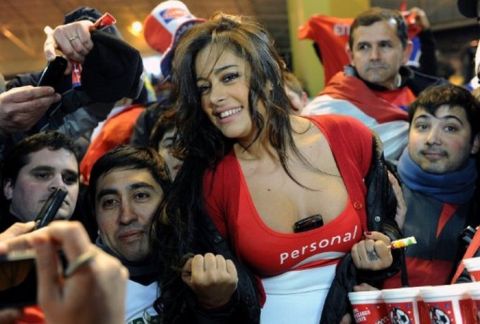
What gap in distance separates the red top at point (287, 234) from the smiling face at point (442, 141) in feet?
1.55

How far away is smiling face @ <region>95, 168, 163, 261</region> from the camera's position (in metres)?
1.95

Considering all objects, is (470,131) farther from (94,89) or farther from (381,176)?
(94,89)

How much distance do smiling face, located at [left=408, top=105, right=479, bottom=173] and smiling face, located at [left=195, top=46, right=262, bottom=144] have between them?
2.32 feet

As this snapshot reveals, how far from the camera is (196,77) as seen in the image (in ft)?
5.78

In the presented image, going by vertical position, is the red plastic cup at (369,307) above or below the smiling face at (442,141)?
below

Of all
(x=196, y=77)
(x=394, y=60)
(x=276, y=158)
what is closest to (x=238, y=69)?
(x=196, y=77)

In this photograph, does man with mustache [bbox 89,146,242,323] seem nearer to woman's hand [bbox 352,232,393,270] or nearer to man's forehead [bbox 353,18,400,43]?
woman's hand [bbox 352,232,393,270]

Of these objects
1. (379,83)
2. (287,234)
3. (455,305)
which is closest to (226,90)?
(287,234)

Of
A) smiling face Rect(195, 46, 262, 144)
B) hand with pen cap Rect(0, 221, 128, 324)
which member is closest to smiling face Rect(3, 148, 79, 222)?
smiling face Rect(195, 46, 262, 144)

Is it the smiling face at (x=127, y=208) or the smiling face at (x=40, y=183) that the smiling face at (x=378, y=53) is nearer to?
the smiling face at (x=127, y=208)

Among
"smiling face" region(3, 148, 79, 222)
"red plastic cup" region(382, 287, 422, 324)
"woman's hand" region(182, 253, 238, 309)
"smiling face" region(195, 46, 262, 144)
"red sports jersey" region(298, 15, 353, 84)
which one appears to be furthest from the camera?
"red sports jersey" region(298, 15, 353, 84)

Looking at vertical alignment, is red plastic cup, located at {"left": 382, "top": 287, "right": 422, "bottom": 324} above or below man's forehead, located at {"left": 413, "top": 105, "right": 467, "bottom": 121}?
below

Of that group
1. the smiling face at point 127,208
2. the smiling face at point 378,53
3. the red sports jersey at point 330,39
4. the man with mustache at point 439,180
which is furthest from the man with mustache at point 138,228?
the red sports jersey at point 330,39

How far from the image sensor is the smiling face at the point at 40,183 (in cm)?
210
